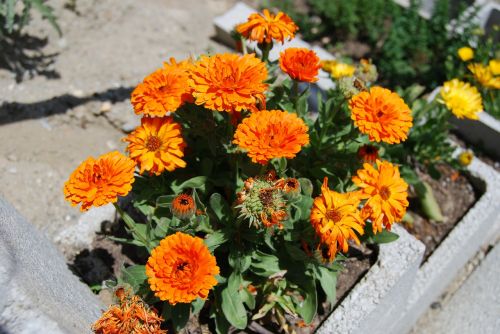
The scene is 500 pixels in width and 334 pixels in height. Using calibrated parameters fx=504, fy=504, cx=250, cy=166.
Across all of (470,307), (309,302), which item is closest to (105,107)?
(309,302)

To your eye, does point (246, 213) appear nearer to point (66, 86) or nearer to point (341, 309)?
point (341, 309)

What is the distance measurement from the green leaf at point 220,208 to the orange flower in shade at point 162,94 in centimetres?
39

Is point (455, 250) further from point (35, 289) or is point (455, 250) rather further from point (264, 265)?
point (35, 289)

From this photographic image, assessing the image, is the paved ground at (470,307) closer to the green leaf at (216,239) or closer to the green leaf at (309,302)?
the green leaf at (309,302)

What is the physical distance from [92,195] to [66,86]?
2.14 metres

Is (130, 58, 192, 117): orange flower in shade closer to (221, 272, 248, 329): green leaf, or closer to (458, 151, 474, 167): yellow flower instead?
(221, 272, 248, 329): green leaf

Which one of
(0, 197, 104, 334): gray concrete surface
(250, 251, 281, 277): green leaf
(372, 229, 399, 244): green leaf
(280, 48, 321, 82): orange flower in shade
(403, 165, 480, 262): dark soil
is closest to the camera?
(0, 197, 104, 334): gray concrete surface

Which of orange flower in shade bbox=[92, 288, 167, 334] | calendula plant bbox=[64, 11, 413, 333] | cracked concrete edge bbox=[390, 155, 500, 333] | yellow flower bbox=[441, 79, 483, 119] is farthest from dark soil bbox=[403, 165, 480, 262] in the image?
orange flower in shade bbox=[92, 288, 167, 334]

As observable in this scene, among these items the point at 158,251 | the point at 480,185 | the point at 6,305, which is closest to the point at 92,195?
the point at 158,251

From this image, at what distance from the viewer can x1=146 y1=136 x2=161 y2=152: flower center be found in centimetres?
196

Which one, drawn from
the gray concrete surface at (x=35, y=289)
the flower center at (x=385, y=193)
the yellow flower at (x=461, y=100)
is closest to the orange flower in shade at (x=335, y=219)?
the flower center at (x=385, y=193)

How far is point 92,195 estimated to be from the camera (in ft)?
5.74

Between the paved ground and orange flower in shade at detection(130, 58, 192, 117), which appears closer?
orange flower in shade at detection(130, 58, 192, 117)

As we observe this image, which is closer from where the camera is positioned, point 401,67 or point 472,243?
point 472,243
